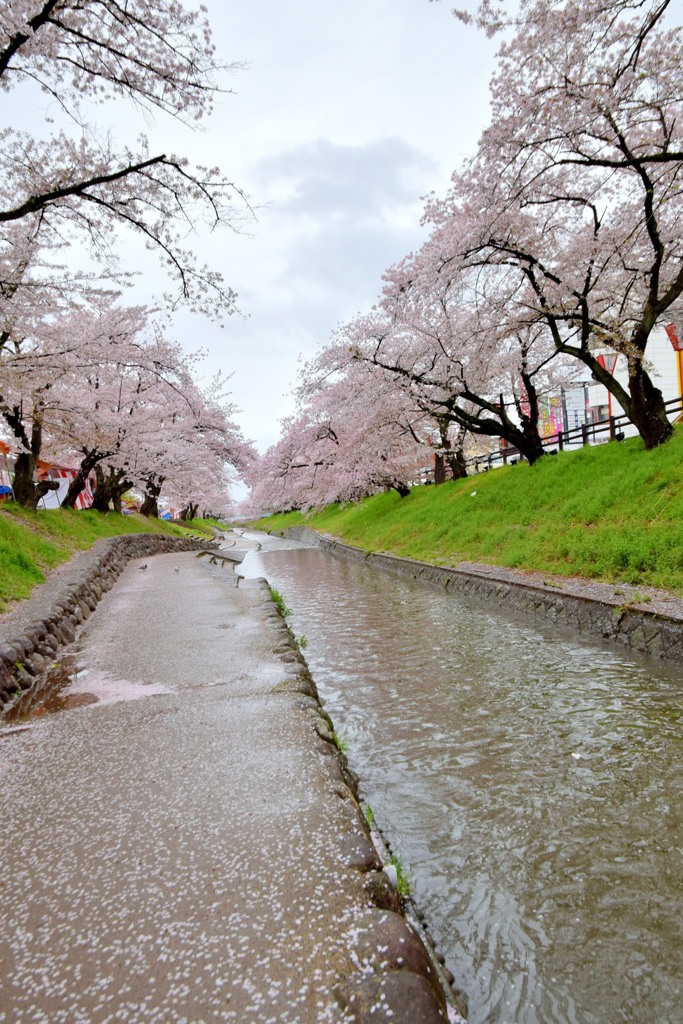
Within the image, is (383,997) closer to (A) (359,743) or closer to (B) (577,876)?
(B) (577,876)

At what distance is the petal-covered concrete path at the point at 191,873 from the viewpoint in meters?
1.75

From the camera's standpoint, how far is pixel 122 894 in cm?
226

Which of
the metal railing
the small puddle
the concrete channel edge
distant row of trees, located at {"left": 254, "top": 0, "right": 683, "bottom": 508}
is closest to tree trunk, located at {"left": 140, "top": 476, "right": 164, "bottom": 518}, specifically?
distant row of trees, located at {"left": 254, "top": 0, "right": 683, "bottom": 508}

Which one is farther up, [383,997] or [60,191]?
[60,191]

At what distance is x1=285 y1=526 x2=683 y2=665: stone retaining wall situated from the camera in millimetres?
6309

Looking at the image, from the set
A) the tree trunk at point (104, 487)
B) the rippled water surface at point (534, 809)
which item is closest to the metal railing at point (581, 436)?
the rippled water surface at point (534, 809)

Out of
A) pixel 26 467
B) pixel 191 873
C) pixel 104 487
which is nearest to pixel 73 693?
pixel 191 873

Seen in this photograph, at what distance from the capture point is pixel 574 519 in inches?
452

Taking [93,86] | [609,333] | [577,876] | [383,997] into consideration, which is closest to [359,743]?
[577,876]

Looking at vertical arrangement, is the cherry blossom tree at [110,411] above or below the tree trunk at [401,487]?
above

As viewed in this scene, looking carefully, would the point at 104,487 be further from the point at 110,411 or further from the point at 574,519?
the point at 574,519

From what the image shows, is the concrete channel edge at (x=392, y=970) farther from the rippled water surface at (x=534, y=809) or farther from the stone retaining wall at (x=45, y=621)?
the stone retaining wall at (x=45, y=621)

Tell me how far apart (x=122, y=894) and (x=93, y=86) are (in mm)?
9637

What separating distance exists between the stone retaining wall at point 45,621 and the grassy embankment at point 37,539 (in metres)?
0.33
